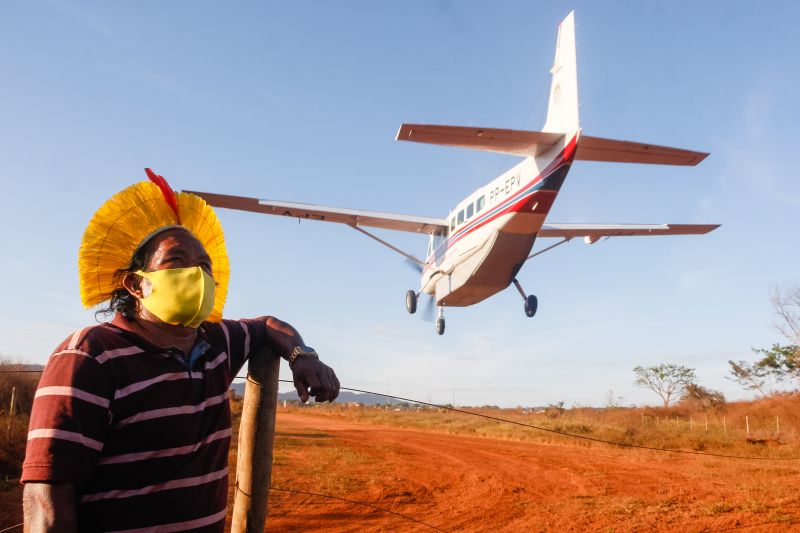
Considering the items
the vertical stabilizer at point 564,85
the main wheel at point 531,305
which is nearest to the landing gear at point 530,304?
the main wheel at point 531,305

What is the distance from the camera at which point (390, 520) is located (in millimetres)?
7402

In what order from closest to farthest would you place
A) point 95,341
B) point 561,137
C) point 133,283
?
point 95,341
point 133,283
point 561,137

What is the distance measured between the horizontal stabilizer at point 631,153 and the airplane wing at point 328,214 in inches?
251

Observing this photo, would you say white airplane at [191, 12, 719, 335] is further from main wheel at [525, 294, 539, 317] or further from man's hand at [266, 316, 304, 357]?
man's hand at [266, 316, 304, 357]

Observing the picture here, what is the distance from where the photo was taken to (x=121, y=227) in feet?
7.35

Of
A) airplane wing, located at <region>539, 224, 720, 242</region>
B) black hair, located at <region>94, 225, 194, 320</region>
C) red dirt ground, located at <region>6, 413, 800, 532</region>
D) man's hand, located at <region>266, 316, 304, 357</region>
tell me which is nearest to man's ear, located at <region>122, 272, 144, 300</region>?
black hair, located at <region>94, 225, 194, 320</region>

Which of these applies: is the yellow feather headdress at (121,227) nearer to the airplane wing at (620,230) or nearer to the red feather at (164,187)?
the red feather at (164,187)

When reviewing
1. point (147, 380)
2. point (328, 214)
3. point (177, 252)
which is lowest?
point (147, 380)

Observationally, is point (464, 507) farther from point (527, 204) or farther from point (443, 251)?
point (443, 251)

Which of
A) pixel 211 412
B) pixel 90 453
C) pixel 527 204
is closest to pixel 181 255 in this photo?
pixel 211 412

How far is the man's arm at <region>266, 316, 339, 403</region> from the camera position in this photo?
2295 millimetres

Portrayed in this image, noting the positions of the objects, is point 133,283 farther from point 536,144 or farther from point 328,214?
point 328,214

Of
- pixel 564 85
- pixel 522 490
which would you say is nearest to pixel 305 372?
pixel 522 490

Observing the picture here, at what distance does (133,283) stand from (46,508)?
815mm
